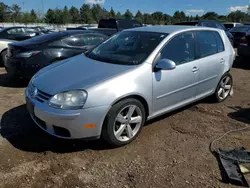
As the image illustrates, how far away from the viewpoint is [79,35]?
682 cm

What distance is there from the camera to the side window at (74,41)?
21.4 feet

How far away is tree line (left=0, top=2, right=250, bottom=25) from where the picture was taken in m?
54.7

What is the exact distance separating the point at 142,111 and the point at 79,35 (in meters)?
4.00

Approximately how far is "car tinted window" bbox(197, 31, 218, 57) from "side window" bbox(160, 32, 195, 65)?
23 centimetres

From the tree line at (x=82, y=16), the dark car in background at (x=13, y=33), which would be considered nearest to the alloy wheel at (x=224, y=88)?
the dark car in background at (x=13, y=33)

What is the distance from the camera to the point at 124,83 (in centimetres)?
327

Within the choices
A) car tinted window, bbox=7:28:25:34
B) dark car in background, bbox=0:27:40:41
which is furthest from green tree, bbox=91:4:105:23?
dark car in background, bbox=0:27:40:41

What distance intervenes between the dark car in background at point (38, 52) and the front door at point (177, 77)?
3.21m

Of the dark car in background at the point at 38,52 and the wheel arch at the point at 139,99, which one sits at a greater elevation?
the dark car in background at the point at 38,52

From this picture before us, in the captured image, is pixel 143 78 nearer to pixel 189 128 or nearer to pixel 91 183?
pixel 189 128

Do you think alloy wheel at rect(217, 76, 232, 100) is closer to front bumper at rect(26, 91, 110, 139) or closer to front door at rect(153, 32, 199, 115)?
front door at rect(153, 32, 199, 115)

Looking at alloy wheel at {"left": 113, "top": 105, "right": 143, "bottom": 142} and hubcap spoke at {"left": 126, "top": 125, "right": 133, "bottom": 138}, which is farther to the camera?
hubcap spoke at {"left": 126, "top": 125, "right": 133, "bottom": 138}

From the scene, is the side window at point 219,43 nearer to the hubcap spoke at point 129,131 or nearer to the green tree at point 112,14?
the hubcap spoke at point 129,131

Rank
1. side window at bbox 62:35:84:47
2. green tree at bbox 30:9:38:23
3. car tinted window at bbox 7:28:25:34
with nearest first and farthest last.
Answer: side window at bbox 62:35:84:47
car tinted window at bbox 7:28:25:34
green tree at bbox 30:9:38:23
